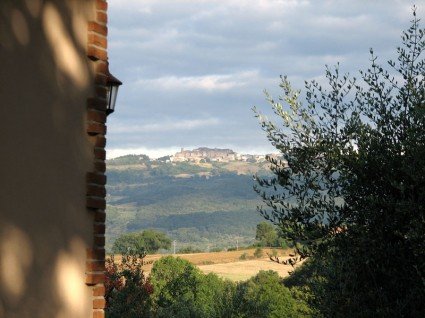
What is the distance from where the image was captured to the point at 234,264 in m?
128

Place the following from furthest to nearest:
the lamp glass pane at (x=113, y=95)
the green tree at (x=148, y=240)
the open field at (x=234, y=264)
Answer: the green tree at (x=148, y=240), the open field at (x=234, y=264), the lamp glass pane at (x=113, y=95)

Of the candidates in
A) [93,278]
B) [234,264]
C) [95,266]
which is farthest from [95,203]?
[234,264]

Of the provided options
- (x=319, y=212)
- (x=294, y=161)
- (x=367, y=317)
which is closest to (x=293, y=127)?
(x=294, y=161)

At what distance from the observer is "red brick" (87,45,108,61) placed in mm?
9180

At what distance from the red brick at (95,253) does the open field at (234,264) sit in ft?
336

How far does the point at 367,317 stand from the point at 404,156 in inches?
102

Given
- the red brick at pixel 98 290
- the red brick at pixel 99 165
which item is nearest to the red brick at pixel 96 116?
the red brick at pixel 99 165

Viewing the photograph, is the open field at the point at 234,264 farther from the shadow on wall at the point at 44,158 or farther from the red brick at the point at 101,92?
the shadow on wall at the point at 44,158

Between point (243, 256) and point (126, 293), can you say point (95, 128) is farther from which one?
point (243, 256)

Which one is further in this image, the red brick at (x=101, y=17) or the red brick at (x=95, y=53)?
the red brick at (x=101, y=17)

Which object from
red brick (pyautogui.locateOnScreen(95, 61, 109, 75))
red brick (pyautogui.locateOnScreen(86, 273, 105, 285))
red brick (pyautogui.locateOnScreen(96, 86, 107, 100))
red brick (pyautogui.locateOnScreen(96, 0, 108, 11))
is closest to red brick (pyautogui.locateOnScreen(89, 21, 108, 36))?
red brick (pyautogui.locateOnScreen(96, 0, 108, 11))

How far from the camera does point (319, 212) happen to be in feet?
41.5

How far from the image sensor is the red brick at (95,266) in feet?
29.0

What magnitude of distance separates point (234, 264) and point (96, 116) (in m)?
120
